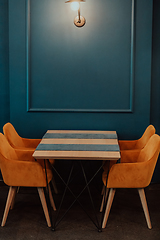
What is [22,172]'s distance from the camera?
8.04 ft

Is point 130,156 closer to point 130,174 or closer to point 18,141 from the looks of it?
point 130,174

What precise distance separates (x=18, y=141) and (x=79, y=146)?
973 millimetres

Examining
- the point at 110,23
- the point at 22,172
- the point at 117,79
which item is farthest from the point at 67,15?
the point at 22,172

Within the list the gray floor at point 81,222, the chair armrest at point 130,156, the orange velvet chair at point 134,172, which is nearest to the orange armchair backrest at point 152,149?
the orange velvet chair at point 134,172

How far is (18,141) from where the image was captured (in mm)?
3211

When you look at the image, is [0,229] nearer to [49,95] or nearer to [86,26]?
[49,95]

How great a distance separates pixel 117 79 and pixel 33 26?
1.28 meters

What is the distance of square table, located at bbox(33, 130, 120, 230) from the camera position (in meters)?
2.30

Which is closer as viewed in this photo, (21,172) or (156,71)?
(21,172)

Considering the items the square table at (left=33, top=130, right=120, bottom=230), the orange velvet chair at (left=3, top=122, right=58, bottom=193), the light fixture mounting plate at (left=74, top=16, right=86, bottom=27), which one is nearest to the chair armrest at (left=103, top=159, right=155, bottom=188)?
the square table at (left=33, top=130, right=120, bottom=230)

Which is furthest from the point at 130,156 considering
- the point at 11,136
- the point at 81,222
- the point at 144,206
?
the point at 11,136

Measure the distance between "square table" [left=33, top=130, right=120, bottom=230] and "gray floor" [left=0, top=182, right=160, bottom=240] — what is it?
0.60 feet

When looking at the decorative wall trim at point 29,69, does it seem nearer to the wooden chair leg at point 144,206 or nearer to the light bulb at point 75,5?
the light bulb at point 75,5

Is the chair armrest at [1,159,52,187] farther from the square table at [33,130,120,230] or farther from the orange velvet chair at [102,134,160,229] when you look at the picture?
the orange velvet chair at [102,134,160,229]
